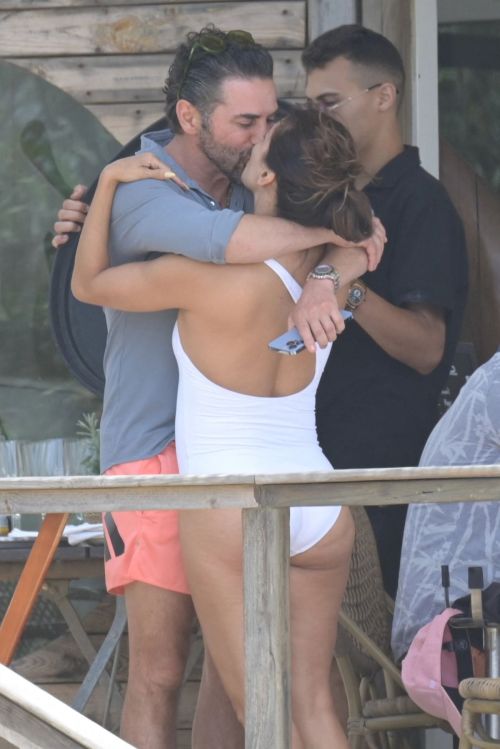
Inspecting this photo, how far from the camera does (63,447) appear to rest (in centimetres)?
453

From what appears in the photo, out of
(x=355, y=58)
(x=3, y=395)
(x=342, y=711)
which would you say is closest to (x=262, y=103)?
(x=355, y=58)

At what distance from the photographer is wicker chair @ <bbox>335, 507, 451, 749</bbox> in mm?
3146

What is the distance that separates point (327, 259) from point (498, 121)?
9.14 feet

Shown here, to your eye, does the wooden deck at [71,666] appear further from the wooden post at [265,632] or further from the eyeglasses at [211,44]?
the wooden post at [265,632]

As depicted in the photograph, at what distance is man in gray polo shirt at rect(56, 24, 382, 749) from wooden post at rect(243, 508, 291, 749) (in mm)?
493

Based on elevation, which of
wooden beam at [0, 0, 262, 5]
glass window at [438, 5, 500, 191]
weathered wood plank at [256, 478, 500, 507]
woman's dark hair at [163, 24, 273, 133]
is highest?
wooden beam at [0, 0, 262, 5]

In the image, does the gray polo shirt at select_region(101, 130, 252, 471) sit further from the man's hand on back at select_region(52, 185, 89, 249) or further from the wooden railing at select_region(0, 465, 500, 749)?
the wooden railing at select_region(0, 465, 500, 749)

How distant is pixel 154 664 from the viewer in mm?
2725

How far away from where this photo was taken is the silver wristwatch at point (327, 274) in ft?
8.59

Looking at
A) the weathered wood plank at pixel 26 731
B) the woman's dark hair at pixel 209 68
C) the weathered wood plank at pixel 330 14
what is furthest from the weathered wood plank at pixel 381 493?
the weathered wood plank at pixel 330 14

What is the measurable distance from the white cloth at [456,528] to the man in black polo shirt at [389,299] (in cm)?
35

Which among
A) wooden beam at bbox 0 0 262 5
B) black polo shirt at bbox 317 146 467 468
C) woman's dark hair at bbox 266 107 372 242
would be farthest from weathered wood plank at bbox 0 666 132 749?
wooden beam at bbox 0 0 262 5

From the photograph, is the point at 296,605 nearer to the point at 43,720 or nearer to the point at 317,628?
the point at 317,628

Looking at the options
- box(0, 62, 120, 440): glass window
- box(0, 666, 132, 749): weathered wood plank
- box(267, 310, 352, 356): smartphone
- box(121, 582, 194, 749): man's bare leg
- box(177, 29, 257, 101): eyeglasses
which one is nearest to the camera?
box(0, 666, 132, 749): weathered wood plank
